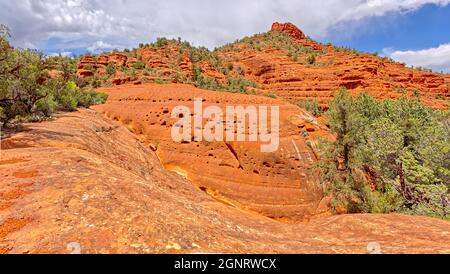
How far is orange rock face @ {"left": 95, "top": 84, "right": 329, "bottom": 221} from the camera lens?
14229mm

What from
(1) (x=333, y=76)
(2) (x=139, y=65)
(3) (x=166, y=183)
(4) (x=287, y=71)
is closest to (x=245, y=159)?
(3) (x=166, y=183)

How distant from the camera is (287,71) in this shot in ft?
149

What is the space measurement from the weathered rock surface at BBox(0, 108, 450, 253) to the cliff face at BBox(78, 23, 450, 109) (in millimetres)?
22186

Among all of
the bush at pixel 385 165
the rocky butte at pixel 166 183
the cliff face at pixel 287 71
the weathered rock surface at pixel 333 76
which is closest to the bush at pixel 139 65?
the rocky butte at pixel 166 183

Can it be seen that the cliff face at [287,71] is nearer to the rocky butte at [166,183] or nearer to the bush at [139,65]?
the bush at [139,65]

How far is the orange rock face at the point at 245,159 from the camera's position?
14.2 m

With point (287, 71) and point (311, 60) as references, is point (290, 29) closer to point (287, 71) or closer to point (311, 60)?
point (311, 60)

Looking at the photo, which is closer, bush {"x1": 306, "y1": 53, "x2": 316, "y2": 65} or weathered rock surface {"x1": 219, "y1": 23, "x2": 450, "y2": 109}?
weathered rock surface {"x1": 219, "y1": 23, "x2": 450, "y2": 109}

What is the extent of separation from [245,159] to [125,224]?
472 inches

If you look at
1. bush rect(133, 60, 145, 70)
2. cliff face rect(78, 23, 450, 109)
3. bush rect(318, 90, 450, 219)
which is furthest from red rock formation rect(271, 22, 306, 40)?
bush rect(318, 90, 450, 219)

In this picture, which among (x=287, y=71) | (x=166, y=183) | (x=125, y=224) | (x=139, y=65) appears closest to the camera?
(x=125, y=224)

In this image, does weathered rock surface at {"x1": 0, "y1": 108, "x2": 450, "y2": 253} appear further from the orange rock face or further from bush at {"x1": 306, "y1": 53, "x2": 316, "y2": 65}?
bush at {"x1": 306, "y1": 53, "x2": 316, "y2": 65}

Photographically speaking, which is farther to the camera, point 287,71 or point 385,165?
point 287,71
